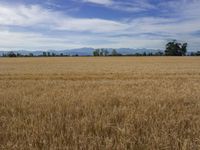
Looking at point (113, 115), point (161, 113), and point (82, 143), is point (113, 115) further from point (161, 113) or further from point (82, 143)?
point (82, 143)

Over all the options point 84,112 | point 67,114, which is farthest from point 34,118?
point 84,112

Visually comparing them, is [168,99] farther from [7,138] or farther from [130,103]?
[7,138]

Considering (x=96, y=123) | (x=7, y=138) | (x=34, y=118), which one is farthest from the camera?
(x=34, y=118)

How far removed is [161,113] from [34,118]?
10.3ft

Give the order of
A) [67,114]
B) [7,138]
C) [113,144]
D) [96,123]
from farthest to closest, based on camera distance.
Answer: [67,114], [96,123], [7,138], [113,144]

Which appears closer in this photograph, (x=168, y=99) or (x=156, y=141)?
(x=156, y=141)

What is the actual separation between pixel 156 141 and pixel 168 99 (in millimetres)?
4337

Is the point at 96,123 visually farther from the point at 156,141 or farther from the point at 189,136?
the point at 189,136

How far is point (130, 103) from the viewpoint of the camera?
7.91 meters

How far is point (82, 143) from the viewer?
14.8 feet

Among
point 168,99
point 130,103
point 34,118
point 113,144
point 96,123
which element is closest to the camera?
point 113,144

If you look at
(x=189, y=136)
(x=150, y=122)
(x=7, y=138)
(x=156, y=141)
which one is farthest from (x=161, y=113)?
(x=7, y=138)

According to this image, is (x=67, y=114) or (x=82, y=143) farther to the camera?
(x=67, y=114)

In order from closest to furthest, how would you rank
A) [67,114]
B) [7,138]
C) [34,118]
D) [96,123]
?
[7,138], [96,123], [34,118], [67,114]
